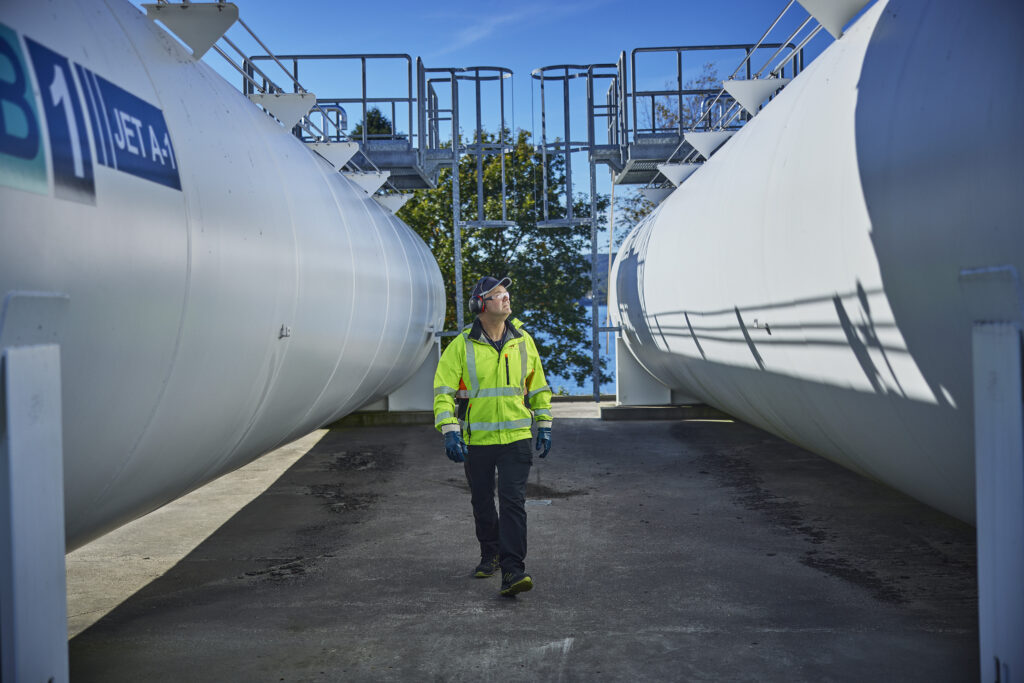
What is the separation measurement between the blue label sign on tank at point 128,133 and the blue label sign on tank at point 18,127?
30 cm

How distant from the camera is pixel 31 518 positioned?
2395 millimetres

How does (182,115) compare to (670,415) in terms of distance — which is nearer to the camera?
(182,115)

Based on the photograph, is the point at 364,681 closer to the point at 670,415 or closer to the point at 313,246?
the point at 313,246

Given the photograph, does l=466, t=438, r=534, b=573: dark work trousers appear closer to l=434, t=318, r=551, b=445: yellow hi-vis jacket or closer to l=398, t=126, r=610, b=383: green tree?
l=434, t=318, r=551, b=445: yellow hi-vis jacket

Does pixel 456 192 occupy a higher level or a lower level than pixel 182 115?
higher

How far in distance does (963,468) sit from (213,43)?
3837 mm

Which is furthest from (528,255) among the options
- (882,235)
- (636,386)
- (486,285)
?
(882,235)

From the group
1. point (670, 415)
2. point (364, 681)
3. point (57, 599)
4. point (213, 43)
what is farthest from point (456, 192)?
point (57, 599)

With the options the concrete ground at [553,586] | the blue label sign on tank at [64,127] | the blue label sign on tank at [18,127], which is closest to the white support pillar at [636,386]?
the concrete ground at [553,586]

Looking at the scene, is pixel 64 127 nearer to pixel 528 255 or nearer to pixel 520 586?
pixel 520 586

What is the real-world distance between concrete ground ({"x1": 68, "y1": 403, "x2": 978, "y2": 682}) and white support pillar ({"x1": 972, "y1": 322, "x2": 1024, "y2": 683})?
1053 millimetres

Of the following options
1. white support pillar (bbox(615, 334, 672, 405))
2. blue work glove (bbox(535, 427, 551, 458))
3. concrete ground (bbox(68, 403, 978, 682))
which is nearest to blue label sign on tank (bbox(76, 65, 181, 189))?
concrete ground (bbox(68, 403, 978, 682))

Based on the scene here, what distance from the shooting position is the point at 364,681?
145 inches

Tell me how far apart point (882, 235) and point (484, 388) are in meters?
2.45
